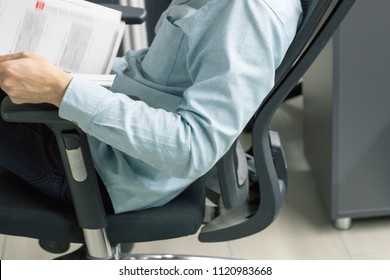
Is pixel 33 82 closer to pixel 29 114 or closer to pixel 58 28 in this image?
pixel 29 114

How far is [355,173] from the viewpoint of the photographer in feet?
5.70

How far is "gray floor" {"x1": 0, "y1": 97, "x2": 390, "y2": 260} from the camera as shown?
1755 mm

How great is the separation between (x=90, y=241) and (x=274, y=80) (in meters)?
0.43

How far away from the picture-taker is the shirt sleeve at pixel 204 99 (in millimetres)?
955

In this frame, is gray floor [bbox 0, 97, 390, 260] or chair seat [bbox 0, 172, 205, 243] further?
gray floor [bbox 0, 97, 390, 260]

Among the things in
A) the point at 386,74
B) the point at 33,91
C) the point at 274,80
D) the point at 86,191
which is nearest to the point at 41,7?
the point at 33,91

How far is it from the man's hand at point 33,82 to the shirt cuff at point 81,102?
0.6 inches

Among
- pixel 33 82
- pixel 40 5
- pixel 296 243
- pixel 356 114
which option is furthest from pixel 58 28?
pixel 296 243

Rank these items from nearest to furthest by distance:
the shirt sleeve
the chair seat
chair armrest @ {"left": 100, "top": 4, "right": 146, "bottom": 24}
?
the shirt sleeve < the chair seat < chair armrest @ {"left": 100, "top": 4, "right": 146, "bottom": 24}

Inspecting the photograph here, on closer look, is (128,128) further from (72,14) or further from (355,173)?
(355,173)

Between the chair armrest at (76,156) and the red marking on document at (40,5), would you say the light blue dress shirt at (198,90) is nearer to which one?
the chair armrest at (76,156)

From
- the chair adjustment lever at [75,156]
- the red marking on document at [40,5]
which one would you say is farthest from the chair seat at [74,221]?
the red marking on document at [40,5]

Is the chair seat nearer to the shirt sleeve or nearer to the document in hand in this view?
the shirt sleeve

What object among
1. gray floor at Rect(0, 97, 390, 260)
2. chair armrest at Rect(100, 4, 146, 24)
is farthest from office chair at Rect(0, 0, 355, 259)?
gray floor at Rect(0, 97, 390, 260)
